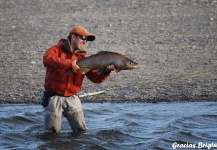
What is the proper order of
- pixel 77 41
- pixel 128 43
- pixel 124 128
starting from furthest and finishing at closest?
1. pixel 128 43
2. pixel 124 128
3. pixel 77 41

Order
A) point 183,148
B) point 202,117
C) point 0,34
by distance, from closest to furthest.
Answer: point 183,148 → point 202,117 → point 0,34

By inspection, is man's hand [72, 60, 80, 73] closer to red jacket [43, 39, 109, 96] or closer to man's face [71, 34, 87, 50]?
red jacket [43, 39, 109, 96]

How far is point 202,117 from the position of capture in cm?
956

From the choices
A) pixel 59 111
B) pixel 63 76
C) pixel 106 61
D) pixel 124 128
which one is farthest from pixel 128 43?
pixel 106 61

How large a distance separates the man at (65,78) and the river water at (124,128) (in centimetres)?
46

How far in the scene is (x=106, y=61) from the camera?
729cm

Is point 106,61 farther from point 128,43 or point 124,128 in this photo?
point 128,43

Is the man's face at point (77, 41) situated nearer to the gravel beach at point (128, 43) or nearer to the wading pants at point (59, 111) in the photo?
the wading pants at point (59, 111)

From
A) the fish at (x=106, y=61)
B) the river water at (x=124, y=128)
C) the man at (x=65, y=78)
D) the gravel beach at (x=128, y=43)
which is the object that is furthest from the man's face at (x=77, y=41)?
the gravel beach at (x=128, y=43)

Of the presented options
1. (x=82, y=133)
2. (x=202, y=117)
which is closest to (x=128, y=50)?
(x=202, y=117)

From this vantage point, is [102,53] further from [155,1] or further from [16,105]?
[155,1]

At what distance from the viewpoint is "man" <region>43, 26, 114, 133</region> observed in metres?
7.54

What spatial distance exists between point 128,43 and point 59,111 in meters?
6.86

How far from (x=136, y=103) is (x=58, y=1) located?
9767 millimetres
